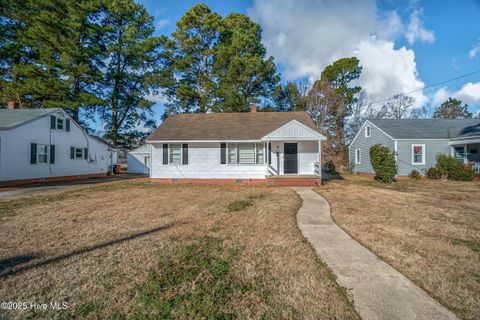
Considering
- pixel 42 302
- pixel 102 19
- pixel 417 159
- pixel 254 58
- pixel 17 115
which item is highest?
pixel 102 19

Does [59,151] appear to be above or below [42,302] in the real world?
above

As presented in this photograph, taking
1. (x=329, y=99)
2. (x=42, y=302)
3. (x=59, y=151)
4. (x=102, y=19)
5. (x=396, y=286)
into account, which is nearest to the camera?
(x=42, y=302)

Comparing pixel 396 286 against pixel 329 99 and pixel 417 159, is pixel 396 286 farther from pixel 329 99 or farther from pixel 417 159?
pixel 329 99

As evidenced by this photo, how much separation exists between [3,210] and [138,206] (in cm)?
A: 420

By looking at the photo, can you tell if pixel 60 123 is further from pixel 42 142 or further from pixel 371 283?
pixel 371 283

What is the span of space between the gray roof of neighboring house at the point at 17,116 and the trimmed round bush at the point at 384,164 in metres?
23.5

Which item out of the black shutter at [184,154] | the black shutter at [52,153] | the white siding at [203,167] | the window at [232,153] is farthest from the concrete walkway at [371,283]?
the black shutter at [52,153]

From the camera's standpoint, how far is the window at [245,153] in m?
14.5

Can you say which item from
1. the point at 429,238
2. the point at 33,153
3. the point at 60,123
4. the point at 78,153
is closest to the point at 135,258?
the point at 429,238

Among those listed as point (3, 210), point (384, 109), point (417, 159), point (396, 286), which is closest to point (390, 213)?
point (396, 286)

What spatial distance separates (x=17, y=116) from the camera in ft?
49.7

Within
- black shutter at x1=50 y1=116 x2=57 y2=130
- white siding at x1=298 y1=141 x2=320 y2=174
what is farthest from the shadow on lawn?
black shutter at x1=50 y1=116 x2=57 y2=130

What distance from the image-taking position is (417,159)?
57.8ft

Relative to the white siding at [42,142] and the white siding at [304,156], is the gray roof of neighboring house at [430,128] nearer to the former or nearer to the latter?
the white siding at [304,156]
